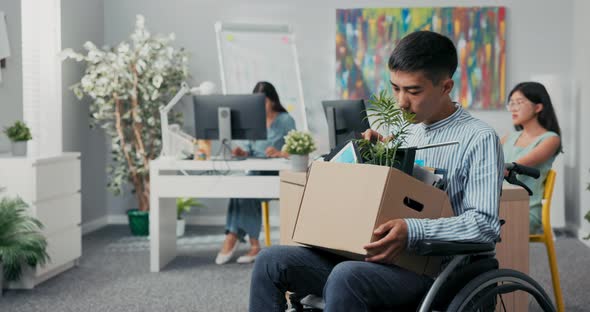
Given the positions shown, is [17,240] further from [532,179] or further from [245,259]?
[532,179]

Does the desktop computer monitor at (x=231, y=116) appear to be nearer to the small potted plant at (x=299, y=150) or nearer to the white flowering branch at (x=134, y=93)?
the small potted plant at (x=299, y=150)

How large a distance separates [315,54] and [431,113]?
435cm

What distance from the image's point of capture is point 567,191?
19.7 ft

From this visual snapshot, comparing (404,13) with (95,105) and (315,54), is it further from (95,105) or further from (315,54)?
(95,105)

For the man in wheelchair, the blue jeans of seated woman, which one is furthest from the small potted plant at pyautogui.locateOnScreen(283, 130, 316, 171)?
the man in wheelchair

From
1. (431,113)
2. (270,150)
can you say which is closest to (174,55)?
(270,150)

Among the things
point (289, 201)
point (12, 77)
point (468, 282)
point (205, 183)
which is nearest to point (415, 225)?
point (468, 282)

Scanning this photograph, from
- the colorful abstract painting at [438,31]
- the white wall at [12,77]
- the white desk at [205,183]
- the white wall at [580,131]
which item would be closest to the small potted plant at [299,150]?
the white desk at [205,183]

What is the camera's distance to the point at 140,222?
564 cm

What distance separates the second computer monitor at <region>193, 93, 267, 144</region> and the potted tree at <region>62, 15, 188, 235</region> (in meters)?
1.13

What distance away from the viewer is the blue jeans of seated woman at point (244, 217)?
15.4 ft

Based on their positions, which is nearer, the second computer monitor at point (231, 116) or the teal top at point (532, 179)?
the teal top at point (532, 179)

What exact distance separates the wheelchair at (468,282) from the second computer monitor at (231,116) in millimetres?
2615

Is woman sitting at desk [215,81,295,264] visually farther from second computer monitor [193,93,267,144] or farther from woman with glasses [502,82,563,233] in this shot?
woman with glasses [502,82,563,233]
